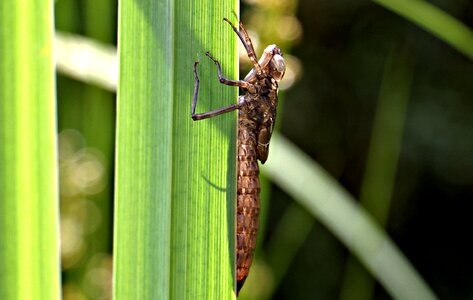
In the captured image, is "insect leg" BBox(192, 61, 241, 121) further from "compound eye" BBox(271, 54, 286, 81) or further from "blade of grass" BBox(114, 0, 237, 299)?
"compound eye" BBox(271, 54, 286, 81)

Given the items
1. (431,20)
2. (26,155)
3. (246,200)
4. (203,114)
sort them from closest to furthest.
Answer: (26,155) → (203,114) → (246,200) → (431,20)

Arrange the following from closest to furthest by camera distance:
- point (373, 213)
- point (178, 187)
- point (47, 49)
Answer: point (47, 49) < point (178, 187) < point (373, 213)

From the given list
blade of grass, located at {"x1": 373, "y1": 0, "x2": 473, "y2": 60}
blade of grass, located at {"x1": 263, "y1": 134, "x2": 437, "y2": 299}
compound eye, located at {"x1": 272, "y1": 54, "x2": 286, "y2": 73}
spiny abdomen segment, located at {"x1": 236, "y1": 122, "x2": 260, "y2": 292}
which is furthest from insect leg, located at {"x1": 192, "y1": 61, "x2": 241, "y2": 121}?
blade of grass, located at {"x1": 373, "y1": 0, "x2": 473, "y2": 60}

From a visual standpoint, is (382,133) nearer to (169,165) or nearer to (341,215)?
(341,215)

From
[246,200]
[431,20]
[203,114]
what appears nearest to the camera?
[203,114]

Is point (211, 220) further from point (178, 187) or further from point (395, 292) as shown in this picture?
point (395, 292)

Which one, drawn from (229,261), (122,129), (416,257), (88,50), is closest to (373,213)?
(416,257)

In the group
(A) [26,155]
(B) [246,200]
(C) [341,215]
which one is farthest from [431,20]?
(A) [26,155]

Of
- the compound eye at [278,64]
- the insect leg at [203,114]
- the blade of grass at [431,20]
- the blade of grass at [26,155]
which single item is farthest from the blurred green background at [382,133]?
the blade of grass at [26,155]
